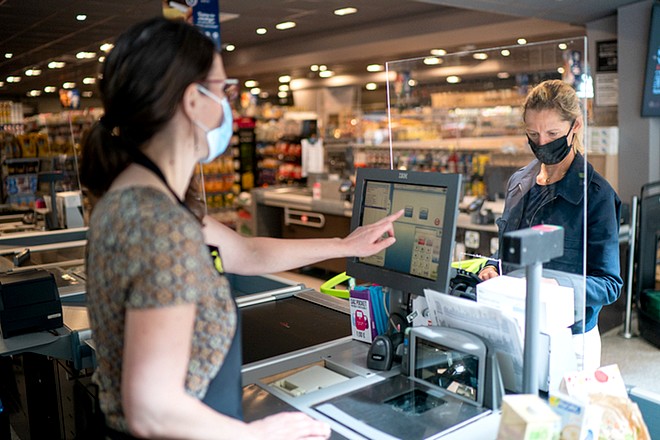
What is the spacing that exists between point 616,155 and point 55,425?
506 centimetres

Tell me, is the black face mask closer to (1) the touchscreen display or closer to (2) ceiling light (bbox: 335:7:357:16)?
(1) the touchscreen display

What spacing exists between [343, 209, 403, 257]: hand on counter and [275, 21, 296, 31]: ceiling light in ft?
22.6

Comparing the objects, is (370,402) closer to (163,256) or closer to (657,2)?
(163,256)

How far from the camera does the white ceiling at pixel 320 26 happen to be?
599 cm

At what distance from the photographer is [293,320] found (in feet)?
7.77

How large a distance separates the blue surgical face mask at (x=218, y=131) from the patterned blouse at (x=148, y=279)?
0.62ft

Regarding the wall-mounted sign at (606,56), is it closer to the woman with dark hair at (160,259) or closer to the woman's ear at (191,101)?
the woman with dark hair at (160,259)

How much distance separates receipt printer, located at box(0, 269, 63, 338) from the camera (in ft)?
7.85

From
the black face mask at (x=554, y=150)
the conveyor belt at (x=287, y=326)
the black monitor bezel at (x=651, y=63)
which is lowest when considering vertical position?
the conveyor belt at (x=287, y=326)

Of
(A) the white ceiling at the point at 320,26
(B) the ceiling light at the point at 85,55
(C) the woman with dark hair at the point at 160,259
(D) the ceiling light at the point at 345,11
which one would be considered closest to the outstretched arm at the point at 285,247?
(C) the woman with dark hair at the point at 160,259

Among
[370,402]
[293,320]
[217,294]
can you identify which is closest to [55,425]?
[293,320]

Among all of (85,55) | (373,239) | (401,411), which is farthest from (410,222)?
(85,55)

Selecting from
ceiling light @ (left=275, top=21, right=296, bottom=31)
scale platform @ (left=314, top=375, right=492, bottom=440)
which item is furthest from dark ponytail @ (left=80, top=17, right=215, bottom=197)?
ceiling light @ (left=275, top=21, right=296, bottom=31)

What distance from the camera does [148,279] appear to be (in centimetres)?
98
